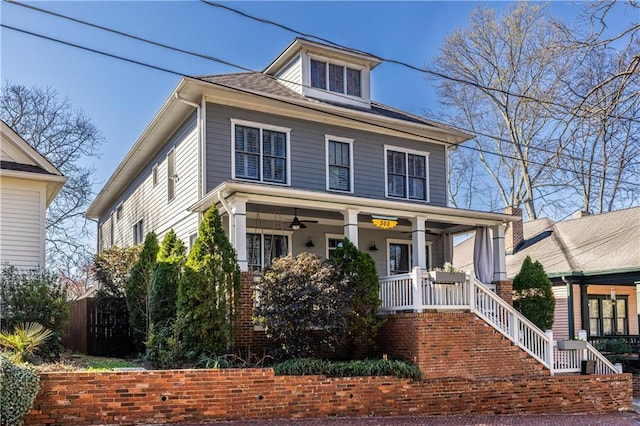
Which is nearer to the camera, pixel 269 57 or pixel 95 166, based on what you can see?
pixel 269 57

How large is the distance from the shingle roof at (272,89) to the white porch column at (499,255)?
145 inches

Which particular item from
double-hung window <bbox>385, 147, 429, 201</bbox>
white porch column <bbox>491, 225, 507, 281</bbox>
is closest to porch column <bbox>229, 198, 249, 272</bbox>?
double-hung window <bbox>385, 147, 429, 201</bbox>

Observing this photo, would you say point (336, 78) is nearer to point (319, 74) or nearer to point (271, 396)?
point (319, 74)

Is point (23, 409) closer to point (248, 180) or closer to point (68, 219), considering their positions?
point (248, 180)

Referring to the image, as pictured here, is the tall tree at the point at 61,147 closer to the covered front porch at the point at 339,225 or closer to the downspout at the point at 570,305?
the covered front porch at the point at 339,225

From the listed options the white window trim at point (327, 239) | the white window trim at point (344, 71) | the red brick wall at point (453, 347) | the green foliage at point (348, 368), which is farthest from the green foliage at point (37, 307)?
the white window trim at point (344, 71)

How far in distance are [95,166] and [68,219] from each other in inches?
117

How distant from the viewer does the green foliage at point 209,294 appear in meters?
10.9

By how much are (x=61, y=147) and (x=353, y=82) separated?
56.6ft

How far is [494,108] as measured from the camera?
28.9 m

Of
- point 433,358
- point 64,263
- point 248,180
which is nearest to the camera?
point 433,358

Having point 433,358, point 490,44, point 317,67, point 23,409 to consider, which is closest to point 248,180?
point 317,67

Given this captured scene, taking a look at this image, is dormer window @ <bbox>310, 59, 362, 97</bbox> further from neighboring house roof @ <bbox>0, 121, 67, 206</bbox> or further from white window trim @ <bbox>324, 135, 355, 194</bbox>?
neighboring house roof @ <bbox>0, 121, 67, 206</bbox>

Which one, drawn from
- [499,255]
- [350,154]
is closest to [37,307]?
[350,154]
